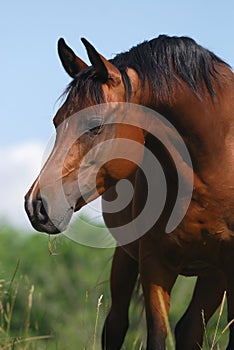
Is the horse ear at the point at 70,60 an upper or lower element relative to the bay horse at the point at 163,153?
upper

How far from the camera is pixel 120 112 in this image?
157 inches

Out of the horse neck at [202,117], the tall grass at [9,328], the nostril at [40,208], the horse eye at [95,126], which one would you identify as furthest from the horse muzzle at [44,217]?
the horse neck at [202,117]

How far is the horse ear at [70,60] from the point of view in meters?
4.26

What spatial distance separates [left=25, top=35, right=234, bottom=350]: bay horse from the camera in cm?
391

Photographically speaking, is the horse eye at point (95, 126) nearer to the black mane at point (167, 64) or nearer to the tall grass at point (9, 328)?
the black mane at point (167, 64)

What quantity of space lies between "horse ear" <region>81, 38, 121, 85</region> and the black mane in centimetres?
5

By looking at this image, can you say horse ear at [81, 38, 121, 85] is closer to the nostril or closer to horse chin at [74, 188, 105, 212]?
horse chin at [74, 188, 105, 212]

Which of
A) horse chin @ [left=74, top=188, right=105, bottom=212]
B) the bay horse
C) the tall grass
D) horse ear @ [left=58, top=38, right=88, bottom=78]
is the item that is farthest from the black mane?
the tall grass

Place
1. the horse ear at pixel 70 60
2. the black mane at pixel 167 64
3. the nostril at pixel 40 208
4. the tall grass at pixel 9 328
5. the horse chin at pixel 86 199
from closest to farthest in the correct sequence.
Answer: the nostril at pixel 40 208 → the horse chin at pixel 86 199 → the black mane at pixel 167 64 → the horse ear at pixel 70 60 → the tall grass at pixel 9 328

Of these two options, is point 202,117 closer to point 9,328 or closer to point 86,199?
point 86,199

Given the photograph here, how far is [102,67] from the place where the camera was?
396cm

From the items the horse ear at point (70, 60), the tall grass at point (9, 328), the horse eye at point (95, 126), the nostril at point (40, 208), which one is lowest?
the tall grass at point (9, 328)

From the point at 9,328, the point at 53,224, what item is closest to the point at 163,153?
the point at 53,224

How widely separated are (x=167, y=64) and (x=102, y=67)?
1.36 feet
